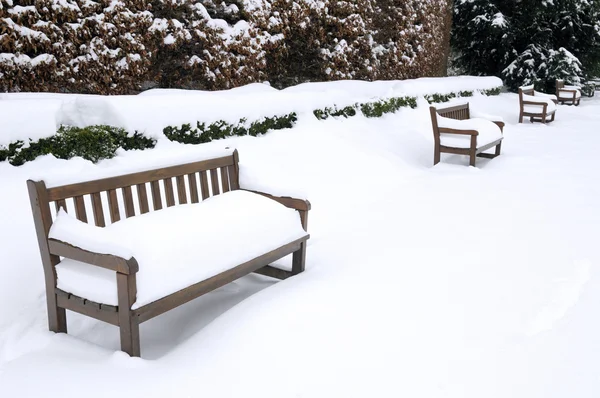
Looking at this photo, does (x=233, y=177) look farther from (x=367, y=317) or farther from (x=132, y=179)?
(x=367, y=317)

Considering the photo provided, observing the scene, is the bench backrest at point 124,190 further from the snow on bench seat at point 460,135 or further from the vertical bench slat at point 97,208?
the snow on bench seat at point 460,135

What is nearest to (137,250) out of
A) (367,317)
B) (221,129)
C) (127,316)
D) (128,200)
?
(127,316)

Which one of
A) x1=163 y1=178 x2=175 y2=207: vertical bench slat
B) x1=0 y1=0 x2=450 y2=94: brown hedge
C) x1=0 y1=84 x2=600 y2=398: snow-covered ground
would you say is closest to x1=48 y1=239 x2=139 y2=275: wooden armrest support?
x1=0 y1=84 x2=600 y2=398: snow-covered ground

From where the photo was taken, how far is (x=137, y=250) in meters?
2.78

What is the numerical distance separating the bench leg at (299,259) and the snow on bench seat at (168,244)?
1.20ft

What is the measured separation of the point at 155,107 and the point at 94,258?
3.00 metres

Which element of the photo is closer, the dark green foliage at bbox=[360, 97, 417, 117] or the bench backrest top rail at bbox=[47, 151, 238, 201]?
the bench backrest top rail at bbox=[47, 151, 238, 201]

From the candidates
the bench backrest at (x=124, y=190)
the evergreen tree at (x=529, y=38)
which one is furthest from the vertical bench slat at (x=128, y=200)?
the evergreen tree at (x=529, y=38)

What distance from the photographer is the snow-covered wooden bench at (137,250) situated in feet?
8.94

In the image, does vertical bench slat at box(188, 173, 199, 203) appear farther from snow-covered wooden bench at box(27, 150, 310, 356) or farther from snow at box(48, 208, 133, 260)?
snow at box(48, 208, 133, 260)

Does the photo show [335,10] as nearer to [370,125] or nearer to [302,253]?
[370,125]

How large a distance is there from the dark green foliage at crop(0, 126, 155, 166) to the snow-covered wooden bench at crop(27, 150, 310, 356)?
1.51 meters

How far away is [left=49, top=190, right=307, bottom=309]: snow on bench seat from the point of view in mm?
2758

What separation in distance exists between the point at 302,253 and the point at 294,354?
1.16m
